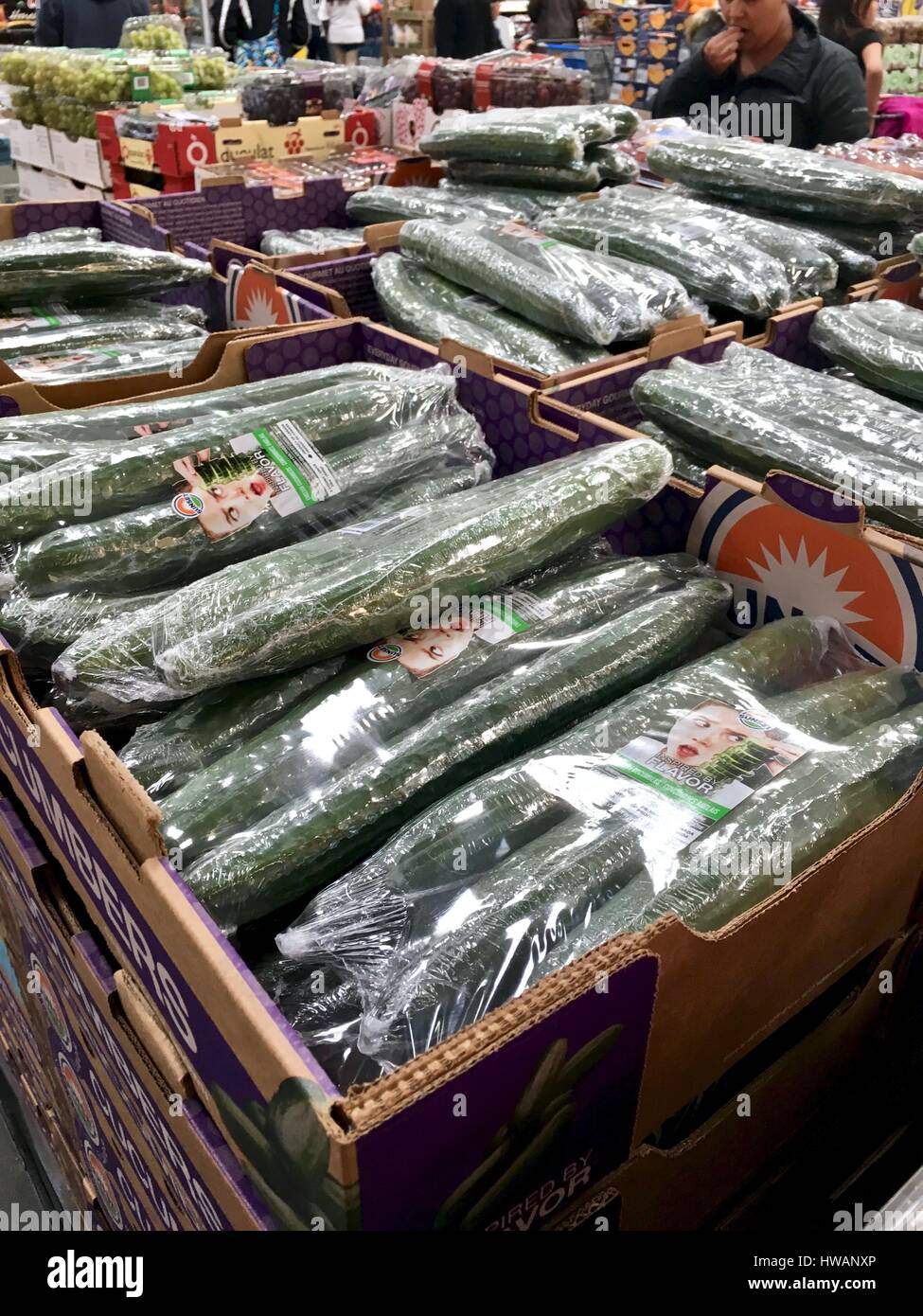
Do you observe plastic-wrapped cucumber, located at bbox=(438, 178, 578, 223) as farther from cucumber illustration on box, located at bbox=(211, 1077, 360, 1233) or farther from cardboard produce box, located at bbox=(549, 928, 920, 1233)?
cucumber illustration on box, located at bbox=(211, 1077, 360, 1233)

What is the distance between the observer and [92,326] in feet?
6.94

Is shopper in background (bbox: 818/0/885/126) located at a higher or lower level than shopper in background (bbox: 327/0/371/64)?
lower

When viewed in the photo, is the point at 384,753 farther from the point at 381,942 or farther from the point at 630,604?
the point at 630,604

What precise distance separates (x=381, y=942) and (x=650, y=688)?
1.36ft

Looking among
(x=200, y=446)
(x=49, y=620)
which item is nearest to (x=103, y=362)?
(x=200, y=446)

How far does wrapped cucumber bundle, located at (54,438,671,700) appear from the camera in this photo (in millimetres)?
1107

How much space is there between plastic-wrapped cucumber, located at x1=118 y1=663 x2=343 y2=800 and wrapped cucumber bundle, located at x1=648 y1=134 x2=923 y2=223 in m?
1.85

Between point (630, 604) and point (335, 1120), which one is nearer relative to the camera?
point (335, 1120)

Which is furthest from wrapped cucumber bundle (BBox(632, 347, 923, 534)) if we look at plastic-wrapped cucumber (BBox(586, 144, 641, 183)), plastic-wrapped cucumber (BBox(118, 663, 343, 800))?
plastic-wrapped cucumber (BBox(586, 144, 641, 183))

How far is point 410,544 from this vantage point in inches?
47.6

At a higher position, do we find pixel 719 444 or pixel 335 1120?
pixel 719 444

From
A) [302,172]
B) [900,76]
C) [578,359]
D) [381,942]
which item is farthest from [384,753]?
[900,76]

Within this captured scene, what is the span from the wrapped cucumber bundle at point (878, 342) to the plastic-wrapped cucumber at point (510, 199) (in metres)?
0.92
